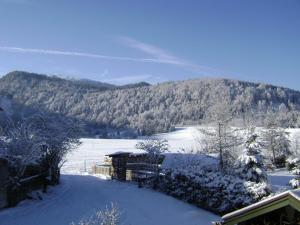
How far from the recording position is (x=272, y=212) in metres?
12.0

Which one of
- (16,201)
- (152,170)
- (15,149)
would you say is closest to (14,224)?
(16,201)

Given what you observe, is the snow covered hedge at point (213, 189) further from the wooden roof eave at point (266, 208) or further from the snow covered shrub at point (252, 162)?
the wooden roof eave at point (266, 208)

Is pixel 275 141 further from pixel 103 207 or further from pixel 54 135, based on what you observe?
pixel 103 207

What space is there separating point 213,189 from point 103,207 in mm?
7751

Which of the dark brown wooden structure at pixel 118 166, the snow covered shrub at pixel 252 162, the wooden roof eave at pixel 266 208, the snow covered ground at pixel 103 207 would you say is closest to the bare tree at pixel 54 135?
the snow covered ground at pixel 103 207

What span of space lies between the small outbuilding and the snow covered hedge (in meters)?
15.9

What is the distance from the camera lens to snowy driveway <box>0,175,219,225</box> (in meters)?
26.5

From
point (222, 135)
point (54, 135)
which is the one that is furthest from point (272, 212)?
point (222, 135)

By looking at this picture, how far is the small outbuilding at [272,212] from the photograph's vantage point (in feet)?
36.3

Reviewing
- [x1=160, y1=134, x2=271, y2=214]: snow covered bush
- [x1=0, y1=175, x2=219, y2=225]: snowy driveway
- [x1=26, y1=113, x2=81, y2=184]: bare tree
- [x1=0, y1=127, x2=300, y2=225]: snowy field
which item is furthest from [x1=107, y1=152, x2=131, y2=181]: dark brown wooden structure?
[x1=160, y1=134, x2=271, y2=214]: snow covered bush

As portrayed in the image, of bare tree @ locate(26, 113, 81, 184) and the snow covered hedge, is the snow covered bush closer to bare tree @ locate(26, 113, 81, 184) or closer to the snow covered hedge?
the snow covered hedge

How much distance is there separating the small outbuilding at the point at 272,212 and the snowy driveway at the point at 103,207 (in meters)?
14.0

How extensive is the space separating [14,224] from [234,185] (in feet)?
45.9

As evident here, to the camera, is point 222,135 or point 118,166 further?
point 222,135
